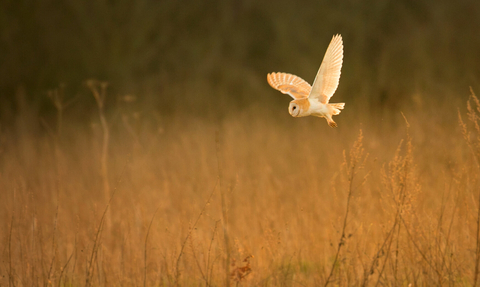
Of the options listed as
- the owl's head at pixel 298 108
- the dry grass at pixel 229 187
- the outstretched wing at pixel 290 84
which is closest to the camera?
the owl's head at pixel 298 108

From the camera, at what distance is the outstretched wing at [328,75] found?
45.5 inches

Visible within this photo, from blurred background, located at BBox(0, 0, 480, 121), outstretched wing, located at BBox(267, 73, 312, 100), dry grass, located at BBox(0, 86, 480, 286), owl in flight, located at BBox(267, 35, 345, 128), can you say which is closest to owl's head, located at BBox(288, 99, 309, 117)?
owl in flight, located at BBox(267, 35, 345, 128)

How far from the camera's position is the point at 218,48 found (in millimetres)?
8133

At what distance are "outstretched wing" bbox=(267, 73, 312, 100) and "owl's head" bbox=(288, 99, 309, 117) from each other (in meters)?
0.24

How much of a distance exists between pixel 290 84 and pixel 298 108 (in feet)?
1.36

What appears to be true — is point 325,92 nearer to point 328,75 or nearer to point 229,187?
point 328,75

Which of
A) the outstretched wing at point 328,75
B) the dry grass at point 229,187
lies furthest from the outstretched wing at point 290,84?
the dry grass at point 229,187

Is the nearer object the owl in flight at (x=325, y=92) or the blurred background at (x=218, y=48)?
the owl in flight at (x=325, y=92)

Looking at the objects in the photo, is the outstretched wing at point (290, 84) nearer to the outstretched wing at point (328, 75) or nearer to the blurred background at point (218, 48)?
the outstretched wing at point (328, 75)

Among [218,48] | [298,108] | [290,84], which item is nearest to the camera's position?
[298,108]

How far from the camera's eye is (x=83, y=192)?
451 centimetres

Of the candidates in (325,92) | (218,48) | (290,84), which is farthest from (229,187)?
(218,48)

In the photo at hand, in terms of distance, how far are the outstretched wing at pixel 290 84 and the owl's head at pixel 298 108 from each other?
9.4 inches

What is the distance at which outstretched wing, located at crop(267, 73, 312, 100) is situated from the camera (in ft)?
4.60
